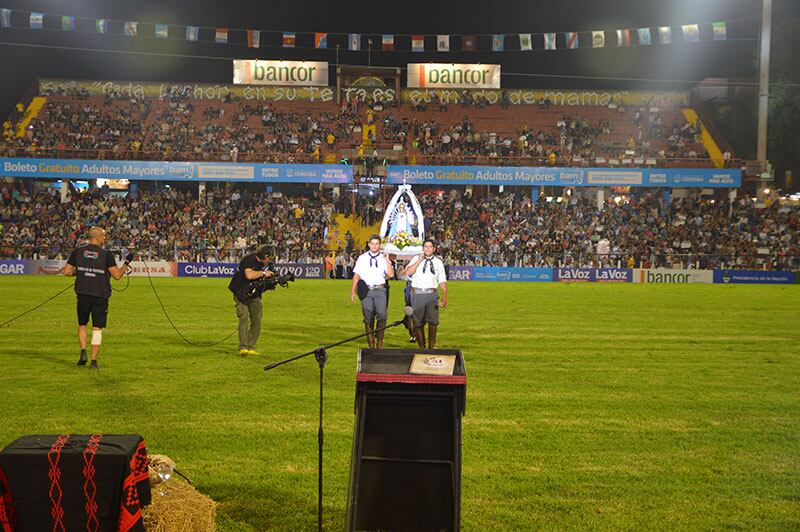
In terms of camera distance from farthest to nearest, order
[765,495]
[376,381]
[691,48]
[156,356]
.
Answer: [691,48] < [156,356] < [765,495] < [376,381]

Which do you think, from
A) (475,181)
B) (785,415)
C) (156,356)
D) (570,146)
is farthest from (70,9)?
(785,415)

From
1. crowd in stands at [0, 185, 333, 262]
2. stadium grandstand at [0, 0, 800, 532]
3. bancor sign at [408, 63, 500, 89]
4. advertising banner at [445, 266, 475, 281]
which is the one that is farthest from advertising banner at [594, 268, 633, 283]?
bancor sign at [408, 63, 500, 89]

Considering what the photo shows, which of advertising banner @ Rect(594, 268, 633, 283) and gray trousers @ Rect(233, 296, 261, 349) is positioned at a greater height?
advertising banner @ Rect(594, 268, 633, 283)

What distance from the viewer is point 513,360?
12422 millimetres

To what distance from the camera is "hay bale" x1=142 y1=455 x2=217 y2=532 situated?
4.41m

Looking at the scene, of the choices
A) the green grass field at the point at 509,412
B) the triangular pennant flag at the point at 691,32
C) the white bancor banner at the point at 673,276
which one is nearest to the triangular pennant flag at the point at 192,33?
the triangular pennant flag at the point at 691,32

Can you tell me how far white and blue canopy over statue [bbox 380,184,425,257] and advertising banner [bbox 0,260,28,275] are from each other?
20.2 m

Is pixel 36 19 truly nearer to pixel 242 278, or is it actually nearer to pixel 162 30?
pixel 162 30

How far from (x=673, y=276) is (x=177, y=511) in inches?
1404

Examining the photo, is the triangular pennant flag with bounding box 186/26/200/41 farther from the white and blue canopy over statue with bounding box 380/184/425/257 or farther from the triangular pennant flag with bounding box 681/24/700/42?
the triangular pennant flag with bounding box 681/24/700/42

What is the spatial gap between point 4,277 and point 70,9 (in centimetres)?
1760

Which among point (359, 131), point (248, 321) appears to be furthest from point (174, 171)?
point (248, 321)

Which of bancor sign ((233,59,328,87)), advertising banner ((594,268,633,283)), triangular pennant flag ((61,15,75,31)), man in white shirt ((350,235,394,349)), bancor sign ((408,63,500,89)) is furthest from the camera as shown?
bancor sign ((408,63,500,89))

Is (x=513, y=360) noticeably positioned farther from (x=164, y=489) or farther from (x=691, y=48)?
(x=691, y=48)
